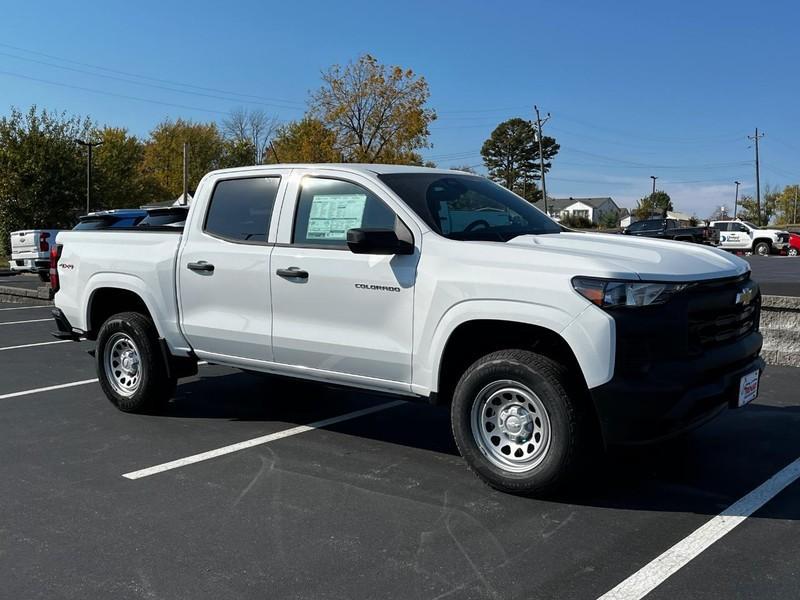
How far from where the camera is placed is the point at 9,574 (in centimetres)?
340

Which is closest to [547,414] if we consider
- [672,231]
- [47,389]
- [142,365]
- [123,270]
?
[142,365]

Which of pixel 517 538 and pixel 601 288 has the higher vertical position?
pixel 601 288

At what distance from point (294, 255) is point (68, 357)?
5.29 metres

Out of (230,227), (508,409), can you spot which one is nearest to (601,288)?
(508,409)

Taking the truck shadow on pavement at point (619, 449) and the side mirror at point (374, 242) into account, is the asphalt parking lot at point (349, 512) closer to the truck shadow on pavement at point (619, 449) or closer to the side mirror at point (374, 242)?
the truck shadow on pavement at point (619, 449)

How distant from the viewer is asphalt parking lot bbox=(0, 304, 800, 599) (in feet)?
10.8

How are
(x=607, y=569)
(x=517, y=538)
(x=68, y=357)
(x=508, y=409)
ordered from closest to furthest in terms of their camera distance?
1. (x=607, y=569)
2. (x=517, y=538)
3. (x=508, y=409)
4. (x=68, y=357)

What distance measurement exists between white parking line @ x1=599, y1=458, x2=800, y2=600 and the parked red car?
3405 cm

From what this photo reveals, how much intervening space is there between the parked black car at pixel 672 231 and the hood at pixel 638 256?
89.8 feet

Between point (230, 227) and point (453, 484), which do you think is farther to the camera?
point (230, 227)

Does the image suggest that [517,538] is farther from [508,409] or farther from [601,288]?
[601,288]

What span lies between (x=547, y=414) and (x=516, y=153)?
90403 millimetres

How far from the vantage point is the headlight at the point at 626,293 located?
3859 mm

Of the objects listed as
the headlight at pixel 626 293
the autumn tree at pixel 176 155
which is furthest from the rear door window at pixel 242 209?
the autumn tree at pixel 176 155
